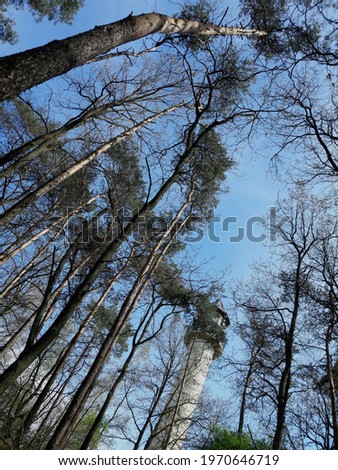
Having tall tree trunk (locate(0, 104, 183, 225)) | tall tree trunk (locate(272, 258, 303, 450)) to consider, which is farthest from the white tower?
tall tree trunk (locate(0, 104, 183, 225))

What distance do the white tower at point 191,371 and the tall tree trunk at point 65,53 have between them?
9.90 metres

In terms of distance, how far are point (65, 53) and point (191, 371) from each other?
1429 centimetres

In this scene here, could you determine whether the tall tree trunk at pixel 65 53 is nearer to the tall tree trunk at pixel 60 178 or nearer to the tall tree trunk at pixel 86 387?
the tall tree trunk at pixel 60 178

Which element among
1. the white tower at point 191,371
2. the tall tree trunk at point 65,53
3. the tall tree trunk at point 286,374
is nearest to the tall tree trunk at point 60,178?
the tall tree trunk at point 65,53

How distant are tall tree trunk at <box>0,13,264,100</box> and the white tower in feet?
32.5

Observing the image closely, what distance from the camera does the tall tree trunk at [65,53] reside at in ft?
10.3

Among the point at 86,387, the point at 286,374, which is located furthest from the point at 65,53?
the point at 286,374

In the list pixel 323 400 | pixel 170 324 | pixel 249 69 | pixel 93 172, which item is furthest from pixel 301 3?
pixel 170 324

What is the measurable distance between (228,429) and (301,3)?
15.8 m

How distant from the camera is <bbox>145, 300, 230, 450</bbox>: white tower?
43.6 feet

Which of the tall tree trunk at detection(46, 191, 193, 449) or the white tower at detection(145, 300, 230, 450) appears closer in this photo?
the tall tree trunk at detection(46, 191, 193, 449)

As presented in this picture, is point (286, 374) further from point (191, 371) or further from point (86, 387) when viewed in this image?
point (191, 371)

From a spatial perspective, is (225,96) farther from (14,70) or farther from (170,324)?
(170,324)

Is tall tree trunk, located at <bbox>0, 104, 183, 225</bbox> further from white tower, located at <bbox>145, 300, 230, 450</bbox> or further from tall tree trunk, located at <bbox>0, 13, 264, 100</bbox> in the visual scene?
white tower, located at <bbox>145, 300, 230, 450</bbox>
